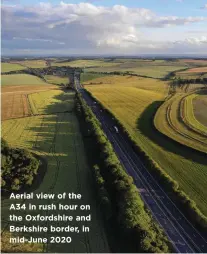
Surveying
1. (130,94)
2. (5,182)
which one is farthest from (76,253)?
(130,94)

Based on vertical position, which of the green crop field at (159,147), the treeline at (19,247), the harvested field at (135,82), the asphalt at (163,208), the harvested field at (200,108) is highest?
the harvested field at (135,82)

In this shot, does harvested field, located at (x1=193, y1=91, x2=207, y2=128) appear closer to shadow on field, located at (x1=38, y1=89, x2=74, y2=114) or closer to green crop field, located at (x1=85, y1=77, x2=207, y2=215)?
green crop field, located at (x1=85, y1=77, x2=207, y2=215)

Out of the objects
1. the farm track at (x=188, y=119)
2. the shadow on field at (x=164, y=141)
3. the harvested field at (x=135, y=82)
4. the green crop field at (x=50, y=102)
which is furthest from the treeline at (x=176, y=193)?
the harvested field at (x=135, y=82)

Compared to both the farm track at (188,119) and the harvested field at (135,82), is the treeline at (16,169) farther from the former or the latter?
the harvested field at (135,82)

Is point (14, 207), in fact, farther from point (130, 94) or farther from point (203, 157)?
point (130, 94)

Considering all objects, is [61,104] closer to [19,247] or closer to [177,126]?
[177,126]

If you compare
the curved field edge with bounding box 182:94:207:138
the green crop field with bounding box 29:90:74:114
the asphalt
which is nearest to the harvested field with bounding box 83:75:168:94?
the curved field edge with bounding box 182:94:207:138

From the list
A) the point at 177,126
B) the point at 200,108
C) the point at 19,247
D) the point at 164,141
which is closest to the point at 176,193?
the point at 19,247
